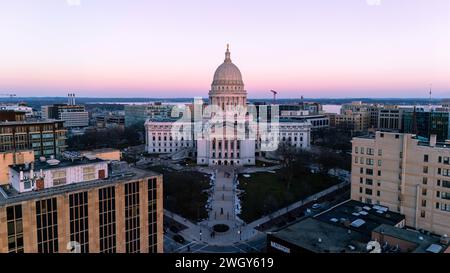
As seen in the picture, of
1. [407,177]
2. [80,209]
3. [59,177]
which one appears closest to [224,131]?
[407,177]

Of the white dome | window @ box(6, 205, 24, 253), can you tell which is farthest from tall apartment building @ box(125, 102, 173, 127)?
window @ box(6, 205, 24, 253)

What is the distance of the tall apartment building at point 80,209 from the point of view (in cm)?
1597

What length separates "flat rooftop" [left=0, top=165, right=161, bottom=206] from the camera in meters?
16.4

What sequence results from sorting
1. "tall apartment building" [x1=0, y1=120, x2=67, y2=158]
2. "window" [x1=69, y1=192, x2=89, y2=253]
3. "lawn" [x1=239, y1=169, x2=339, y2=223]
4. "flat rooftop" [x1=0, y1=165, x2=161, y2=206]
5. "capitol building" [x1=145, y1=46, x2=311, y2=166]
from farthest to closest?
1. "capitol building" [x1=145, y1=46, x2=311, y2=166]
2. "tall apartment building" [x1=0, y1=120, x2=67, y2=158]
3. "lawn" [x1=239, y1=169, x2=339, y2=223]
4. "window" [x1=69, y1=192, x2=89, y2=253]
5. "flat rooftop" [x1=0, y1=165, x2=161, y2=206]

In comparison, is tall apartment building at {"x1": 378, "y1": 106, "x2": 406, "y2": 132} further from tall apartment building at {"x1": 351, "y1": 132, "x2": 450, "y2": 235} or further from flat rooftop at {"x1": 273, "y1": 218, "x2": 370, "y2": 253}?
flat rooftop at {"x1": 273, "y1": 218, "x2": 370, "y2": 253}

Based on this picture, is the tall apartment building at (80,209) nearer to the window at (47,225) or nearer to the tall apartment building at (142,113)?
the window at (47,225)

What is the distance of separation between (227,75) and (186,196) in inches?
1980

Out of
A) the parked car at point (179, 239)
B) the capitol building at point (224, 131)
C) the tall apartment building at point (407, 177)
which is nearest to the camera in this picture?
the tall apartment building at point (407, 177)

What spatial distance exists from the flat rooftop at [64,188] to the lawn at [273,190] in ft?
52.8

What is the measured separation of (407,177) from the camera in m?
29.7

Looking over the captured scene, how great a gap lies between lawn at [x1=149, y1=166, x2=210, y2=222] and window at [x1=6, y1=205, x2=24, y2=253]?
19307 millimetres

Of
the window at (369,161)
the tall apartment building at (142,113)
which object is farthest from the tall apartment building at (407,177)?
the tall apartment building at (142,113)
